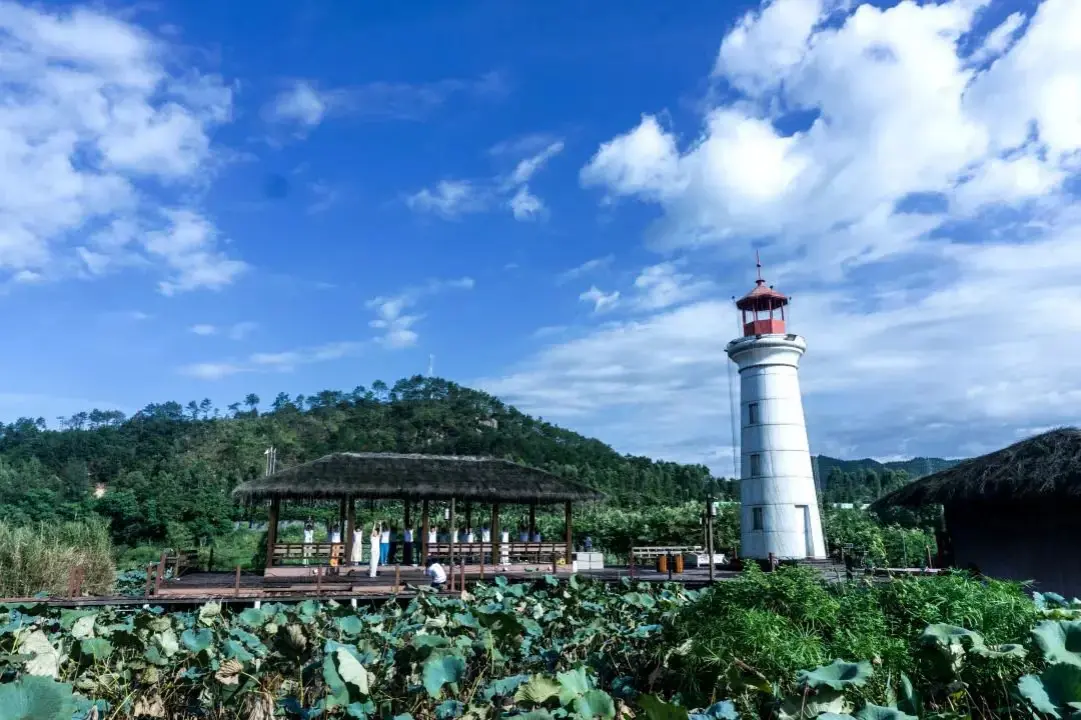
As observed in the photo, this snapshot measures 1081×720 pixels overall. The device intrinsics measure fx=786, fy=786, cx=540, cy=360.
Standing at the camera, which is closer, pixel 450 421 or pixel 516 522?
pixel 516 522

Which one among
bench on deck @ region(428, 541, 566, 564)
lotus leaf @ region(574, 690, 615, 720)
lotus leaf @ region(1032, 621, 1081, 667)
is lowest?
lotus leaf @ region(574, 690, 615, 720)

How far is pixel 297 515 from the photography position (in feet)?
119

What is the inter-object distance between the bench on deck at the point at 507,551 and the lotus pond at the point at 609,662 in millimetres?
10704

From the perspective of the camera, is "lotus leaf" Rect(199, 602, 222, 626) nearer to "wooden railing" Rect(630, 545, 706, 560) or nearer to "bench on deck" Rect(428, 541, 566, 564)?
"bench on deck" Rect(428, 541, 566, 564)

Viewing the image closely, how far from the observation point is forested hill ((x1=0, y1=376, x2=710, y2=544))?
28031mm

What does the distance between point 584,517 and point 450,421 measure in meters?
25.4

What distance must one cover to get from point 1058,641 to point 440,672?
2.70m

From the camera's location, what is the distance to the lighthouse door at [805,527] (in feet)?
60.4

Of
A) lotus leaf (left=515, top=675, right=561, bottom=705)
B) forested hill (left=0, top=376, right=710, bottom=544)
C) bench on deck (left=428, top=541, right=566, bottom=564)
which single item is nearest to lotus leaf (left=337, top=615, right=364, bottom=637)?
lotus leaf (left=515, top=675, right=561, bottom=705)

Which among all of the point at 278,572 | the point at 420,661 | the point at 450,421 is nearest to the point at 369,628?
the point at 420,661

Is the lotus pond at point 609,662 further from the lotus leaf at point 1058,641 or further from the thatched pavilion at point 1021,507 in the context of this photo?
the thatched pavilion at point 1021,507

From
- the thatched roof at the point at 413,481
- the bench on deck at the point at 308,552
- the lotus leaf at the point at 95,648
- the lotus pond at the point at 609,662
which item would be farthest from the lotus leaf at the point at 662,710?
the thatched roof at the point at 413,481

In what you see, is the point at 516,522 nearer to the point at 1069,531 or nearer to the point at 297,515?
the point at 297,515

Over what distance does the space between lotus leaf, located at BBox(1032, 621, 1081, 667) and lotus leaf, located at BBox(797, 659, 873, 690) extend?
Result: 0.87 meters
